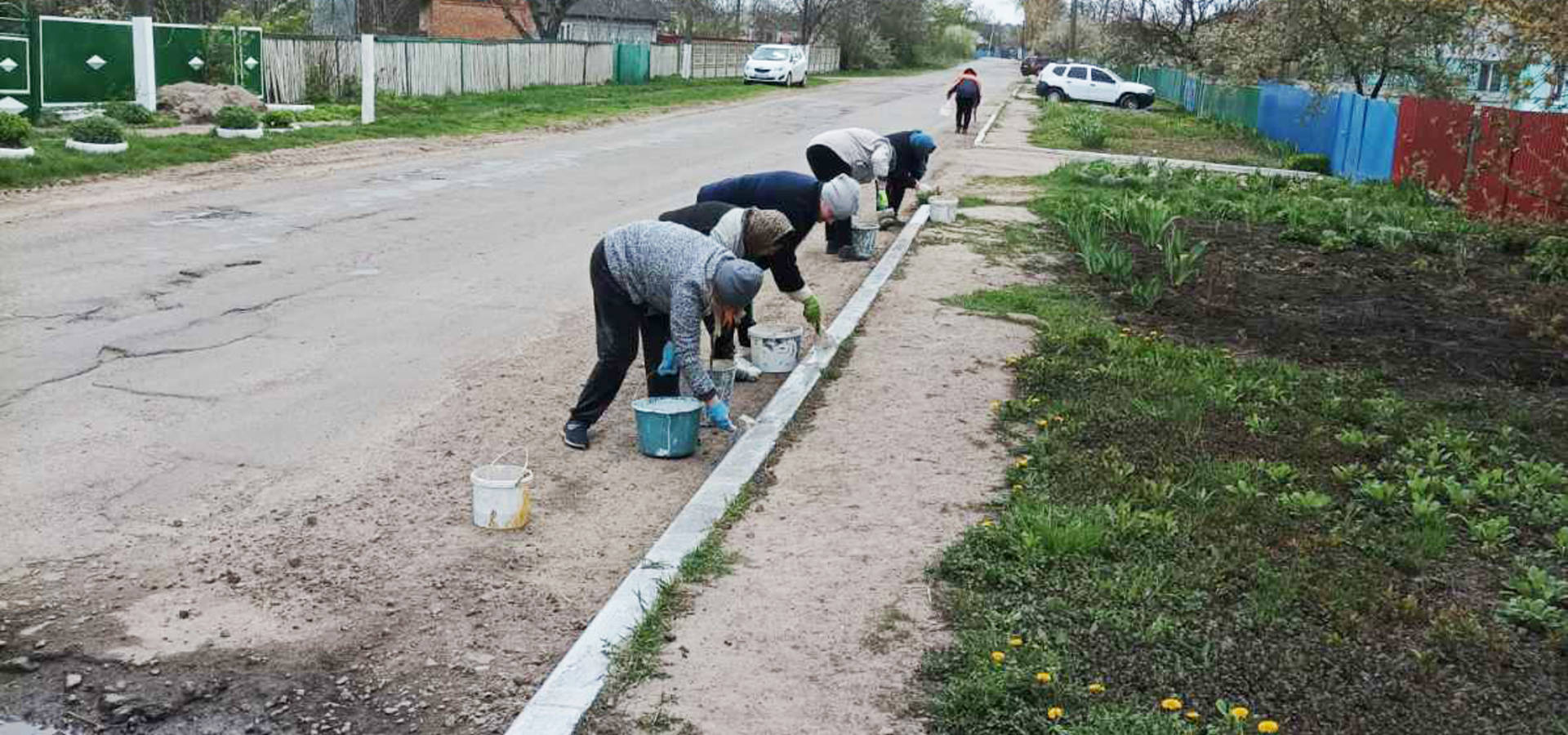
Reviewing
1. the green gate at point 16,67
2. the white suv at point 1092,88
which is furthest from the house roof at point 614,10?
the green gate at point 16,67

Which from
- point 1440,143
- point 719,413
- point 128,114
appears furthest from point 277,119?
point 1440,143

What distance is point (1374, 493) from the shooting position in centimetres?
587

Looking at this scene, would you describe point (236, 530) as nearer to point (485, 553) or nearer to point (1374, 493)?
point (485, 553)

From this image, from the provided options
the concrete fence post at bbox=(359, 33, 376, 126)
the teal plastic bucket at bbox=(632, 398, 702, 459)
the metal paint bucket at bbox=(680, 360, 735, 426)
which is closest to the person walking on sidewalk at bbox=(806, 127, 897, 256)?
the metal paint bucket at bbox=(680, 360, 735, 426)

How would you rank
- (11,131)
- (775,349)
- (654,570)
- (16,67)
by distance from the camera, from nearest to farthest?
(654,570), (775,349), (11,131), (16,67)

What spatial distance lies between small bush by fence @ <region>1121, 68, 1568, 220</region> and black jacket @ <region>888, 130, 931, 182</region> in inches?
196

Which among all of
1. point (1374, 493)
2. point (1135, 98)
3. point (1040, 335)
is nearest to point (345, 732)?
point (1374, 493)

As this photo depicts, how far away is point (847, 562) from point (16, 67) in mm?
17135

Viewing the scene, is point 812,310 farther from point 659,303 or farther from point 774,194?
point 659,303

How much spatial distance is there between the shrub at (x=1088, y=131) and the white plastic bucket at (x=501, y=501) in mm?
21915

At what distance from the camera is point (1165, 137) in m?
31.0

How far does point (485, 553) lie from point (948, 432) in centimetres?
258

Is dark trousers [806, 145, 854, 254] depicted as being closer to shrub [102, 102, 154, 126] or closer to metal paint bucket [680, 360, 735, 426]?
metal paint bucket [680, 360, 735, 426]

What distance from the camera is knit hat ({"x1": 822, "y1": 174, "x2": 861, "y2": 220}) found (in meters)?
8.64
